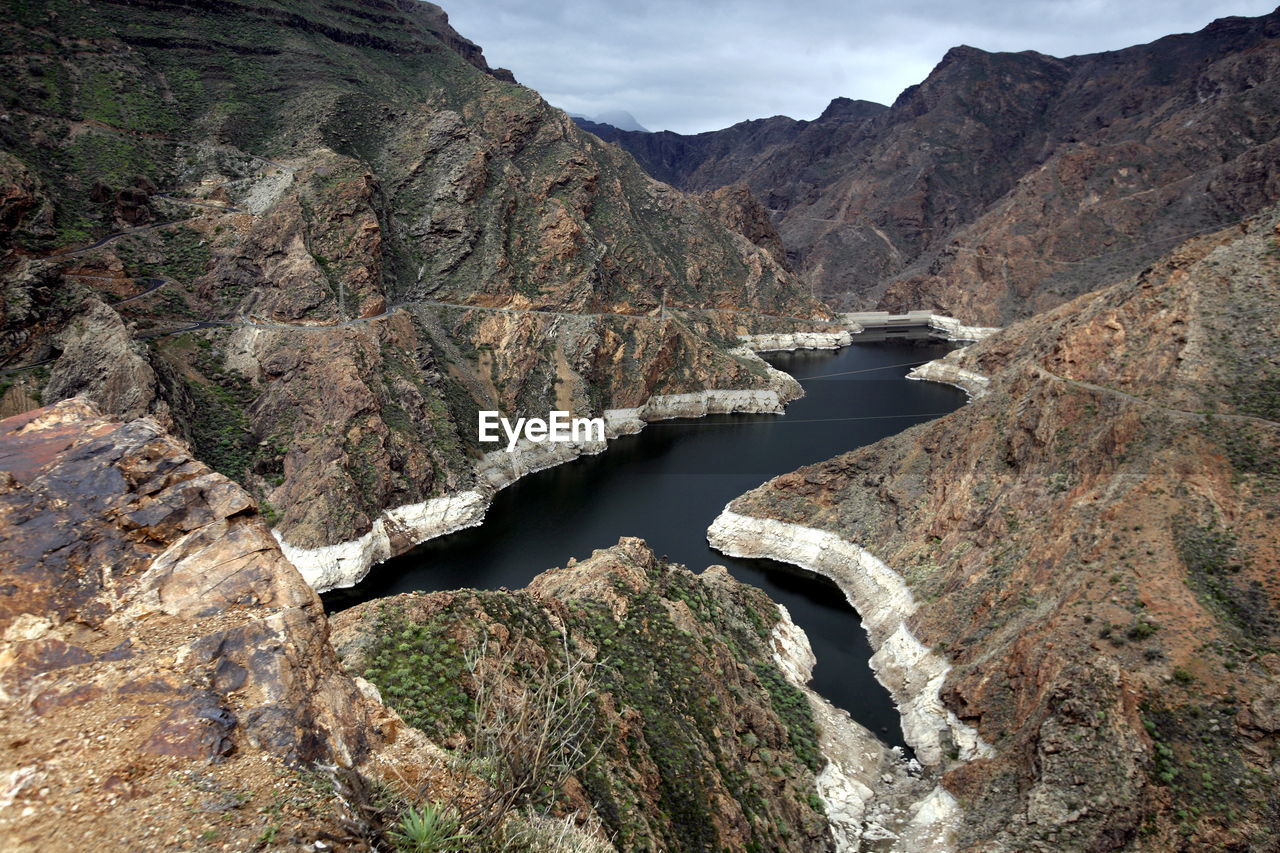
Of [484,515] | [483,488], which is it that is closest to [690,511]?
[484,515]

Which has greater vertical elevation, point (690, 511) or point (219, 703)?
point (219, 703)

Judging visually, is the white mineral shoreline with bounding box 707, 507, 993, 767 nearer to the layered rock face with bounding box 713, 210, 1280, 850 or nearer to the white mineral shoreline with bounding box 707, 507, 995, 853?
the white mineral shoreline with bounding box 707, 507, 995, 853

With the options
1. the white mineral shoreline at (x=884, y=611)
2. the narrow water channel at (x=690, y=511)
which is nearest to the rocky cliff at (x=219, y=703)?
the white mineral shoreline at (x=884, y=611)

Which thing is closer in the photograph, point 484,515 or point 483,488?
point 484,515

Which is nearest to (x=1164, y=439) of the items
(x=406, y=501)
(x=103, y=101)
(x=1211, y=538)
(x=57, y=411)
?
(x=1211, y=538)

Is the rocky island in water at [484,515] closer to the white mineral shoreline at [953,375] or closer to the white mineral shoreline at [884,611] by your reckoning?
the white mineral shoreline at [884,611]

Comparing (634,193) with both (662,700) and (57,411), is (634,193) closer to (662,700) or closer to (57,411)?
(662,700)

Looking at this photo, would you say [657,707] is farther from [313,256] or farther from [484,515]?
[313,256]
